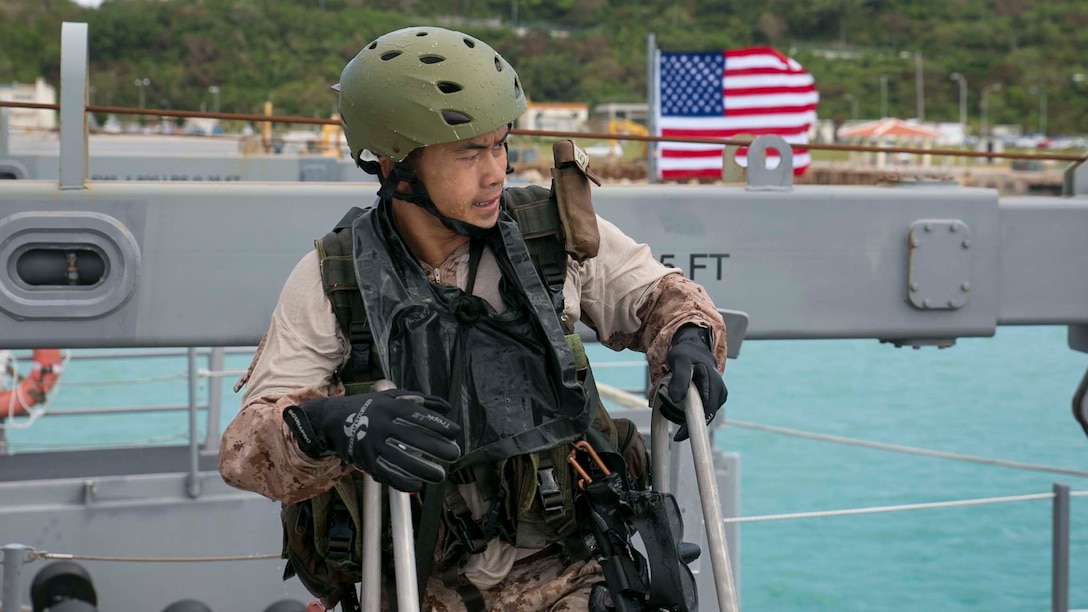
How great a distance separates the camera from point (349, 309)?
2518mm

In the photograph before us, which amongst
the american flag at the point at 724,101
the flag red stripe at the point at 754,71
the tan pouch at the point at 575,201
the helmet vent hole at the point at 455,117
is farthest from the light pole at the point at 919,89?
the helmet vent hole at the point at 455,117

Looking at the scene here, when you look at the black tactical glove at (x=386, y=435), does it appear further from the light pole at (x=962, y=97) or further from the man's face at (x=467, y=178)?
the light pole at (x=962, y=97)

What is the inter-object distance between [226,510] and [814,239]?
4.12m

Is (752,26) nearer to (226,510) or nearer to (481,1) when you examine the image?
(481,1)

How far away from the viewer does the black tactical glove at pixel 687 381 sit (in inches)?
95.6

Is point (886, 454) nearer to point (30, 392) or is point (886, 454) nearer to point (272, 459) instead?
point (30, 392)

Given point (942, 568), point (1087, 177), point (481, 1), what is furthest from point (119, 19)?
point (1087, 177)

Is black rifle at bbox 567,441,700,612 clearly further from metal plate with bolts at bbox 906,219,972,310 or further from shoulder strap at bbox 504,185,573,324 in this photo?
metal plate with bolts at bbox 906,219,972,310

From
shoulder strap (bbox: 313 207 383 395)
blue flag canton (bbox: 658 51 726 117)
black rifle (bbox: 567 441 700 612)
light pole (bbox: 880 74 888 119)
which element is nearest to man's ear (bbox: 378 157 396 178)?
shoulder strap (bbox: 313 207 383 395)

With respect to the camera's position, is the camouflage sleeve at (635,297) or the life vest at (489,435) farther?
the camouflage sleeve at (635,297)

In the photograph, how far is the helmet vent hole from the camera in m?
2.48

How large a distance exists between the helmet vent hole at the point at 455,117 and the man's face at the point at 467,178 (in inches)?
1.9


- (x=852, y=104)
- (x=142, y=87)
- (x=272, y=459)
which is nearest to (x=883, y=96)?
(x=852, y=104)

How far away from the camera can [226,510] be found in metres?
6.98
